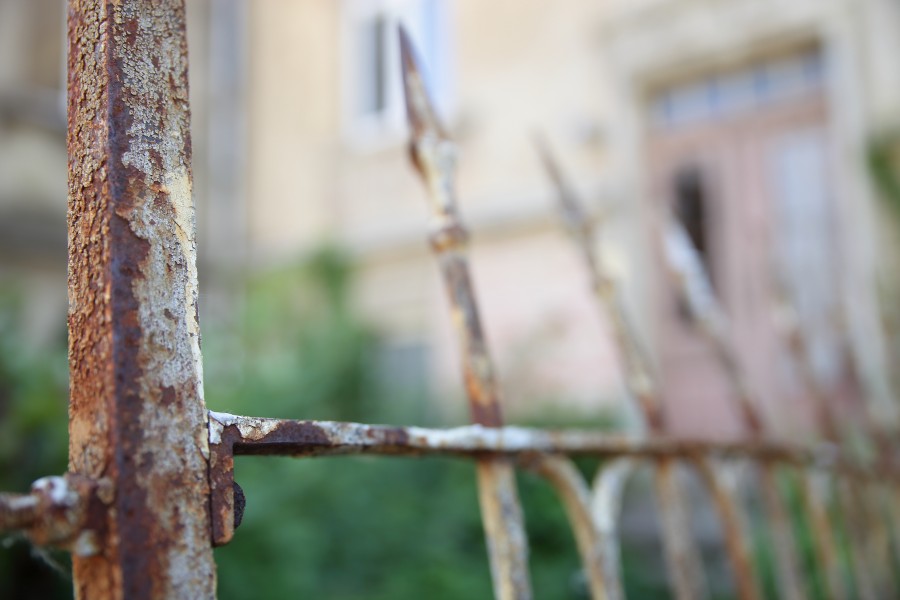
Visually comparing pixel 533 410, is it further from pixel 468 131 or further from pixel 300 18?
pixel 300 18

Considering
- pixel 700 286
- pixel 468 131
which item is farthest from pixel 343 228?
pixel 700 286

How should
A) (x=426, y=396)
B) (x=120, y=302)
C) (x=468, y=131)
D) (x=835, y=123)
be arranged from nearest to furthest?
(x=120, y=302) < (x=835, y=123) < (x=426, y=396) < (x=468, y=131)

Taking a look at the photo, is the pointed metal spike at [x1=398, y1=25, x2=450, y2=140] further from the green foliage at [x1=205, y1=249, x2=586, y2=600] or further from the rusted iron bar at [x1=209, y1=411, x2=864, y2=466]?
the green foliage at [x1=205, y1=249, x2=586, y2=600]

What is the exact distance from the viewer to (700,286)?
175 centimetres

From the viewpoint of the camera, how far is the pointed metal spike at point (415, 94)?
3.12 feet

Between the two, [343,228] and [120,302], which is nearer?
[120,302]

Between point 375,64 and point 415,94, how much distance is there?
8.14 metres

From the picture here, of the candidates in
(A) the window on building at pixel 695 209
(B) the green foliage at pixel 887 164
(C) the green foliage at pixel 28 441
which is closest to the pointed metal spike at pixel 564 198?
(C) the green foliage at pixel 28 441

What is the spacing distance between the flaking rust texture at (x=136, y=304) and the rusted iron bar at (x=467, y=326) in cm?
36

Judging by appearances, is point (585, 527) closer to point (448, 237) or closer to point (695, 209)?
point (448, 237)

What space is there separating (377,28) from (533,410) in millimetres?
4720

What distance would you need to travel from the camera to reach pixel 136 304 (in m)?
0.57

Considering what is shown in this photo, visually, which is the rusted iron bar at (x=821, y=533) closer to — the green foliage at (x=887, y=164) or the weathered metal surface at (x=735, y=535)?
the weathered metal surface at (x=735, y=535)

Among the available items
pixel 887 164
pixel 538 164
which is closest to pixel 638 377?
pixel 887 164
